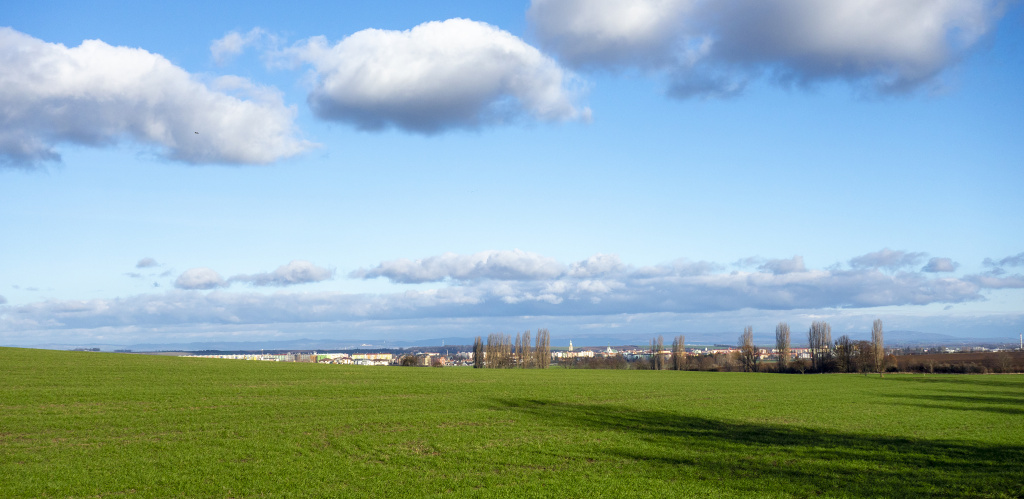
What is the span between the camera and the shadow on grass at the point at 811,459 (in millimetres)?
19484

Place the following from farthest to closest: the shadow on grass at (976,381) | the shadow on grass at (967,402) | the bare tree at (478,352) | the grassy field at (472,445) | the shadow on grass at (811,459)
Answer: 1. the bare tree at (478,352)
2. the shadow on grass at (976,381)
3. the shadow on grass at (967,402)
4. the shadow on grass at (811,459)
5. the grassy field at (472,445)

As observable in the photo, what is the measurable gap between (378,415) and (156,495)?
18.3m

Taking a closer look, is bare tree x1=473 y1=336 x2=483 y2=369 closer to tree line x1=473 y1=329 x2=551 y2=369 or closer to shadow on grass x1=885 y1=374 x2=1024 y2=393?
tree line x1=473 y1=329 x2=551 y2=369

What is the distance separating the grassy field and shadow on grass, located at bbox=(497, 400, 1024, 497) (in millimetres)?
103

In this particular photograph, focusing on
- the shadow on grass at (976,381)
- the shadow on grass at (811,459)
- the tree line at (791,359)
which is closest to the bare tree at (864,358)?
the tree line at (791,359)

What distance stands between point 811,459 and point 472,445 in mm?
12436

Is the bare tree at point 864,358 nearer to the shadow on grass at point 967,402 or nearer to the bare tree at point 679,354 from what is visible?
the bare tree at point 679,354

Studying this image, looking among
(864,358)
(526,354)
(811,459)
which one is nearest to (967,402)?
(811,459)

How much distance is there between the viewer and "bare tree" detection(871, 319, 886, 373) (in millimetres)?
127188

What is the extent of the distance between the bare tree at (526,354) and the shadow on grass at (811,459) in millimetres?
130182

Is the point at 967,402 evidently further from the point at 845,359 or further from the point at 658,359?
the point at 658,359

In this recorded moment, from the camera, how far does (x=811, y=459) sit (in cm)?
2391

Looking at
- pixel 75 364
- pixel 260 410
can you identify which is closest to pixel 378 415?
pixel 260 410

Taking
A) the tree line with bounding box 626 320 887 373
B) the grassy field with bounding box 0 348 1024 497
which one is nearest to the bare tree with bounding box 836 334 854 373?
the tree line with bounding box 626 320 887 373
